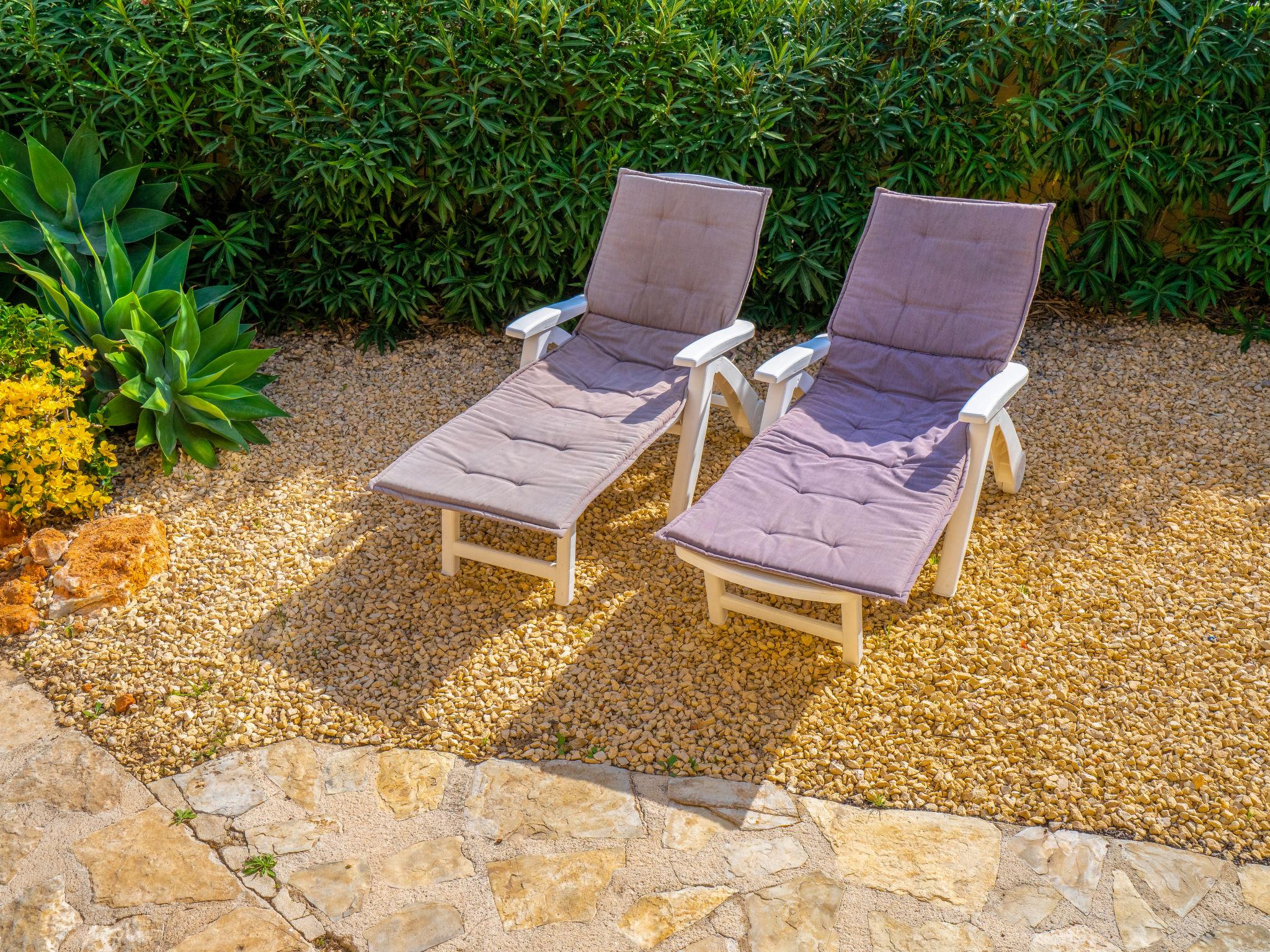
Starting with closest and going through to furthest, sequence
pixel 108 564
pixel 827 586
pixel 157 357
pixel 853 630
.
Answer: pixel 827 586
pixel 853 630
pixel 108 564
pixel 157 357

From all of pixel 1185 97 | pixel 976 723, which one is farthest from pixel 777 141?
pixel 976 723

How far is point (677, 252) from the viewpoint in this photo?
3.94 m

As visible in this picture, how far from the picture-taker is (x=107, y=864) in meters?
2.47

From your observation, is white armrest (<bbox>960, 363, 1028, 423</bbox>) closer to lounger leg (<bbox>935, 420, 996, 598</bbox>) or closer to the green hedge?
lounger leg (<bbox>935, 420, 996, 598</bbox>)

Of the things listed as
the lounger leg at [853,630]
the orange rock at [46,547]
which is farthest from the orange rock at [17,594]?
the lounger leg at [853,630]

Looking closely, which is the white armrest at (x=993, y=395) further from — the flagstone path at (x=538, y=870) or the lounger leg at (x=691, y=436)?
the flagstone path at (x=538, y=870)

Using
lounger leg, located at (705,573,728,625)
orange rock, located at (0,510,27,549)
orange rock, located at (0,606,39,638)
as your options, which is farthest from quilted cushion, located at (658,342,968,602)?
orange rock, located at (0,510,27,549)


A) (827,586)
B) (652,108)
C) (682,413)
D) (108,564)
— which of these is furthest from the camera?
(652,108)

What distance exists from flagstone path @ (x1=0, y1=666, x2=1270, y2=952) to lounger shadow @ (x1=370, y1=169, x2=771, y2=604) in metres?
0.79

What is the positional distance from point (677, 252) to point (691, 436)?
2.66 feet

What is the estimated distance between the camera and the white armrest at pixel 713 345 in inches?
136

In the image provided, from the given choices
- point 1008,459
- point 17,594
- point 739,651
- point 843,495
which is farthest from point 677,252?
point 17,594

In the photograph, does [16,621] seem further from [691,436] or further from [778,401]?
[778,401]

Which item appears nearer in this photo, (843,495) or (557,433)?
(843,495)
